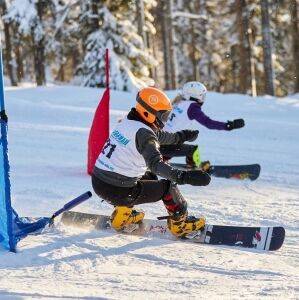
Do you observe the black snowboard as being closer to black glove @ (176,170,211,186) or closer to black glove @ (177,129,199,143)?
black glove @ (176,170,211,186)

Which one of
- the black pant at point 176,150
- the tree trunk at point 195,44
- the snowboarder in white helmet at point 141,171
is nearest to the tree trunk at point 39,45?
the tree trunk at point 195,44

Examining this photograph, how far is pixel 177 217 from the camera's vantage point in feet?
18.3

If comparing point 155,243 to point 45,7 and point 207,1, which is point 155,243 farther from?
point 207,1

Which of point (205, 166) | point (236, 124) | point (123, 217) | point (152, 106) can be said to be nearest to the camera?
point (152, 106)

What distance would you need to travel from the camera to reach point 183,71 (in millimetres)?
40969

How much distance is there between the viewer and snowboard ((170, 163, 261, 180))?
9.09 m

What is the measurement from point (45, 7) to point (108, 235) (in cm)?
2509

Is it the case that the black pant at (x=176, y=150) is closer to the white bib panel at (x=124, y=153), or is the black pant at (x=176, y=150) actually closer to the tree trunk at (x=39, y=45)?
the white bib panel at (x=124, y=153)

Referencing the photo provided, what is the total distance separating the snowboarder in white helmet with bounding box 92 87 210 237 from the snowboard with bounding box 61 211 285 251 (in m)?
0.09

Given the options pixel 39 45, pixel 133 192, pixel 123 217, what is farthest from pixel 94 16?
pixel 133 192

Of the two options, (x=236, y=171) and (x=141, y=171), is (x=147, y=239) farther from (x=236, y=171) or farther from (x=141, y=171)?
(x=236, y=171)

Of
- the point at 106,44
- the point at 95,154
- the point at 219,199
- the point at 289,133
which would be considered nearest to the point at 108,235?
the point at 219,199

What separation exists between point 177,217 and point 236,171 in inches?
149

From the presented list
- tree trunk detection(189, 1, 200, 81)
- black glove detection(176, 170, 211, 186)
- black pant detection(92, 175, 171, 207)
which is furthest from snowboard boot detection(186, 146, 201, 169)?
tree trunk detection(189, 1, 200, 81)
